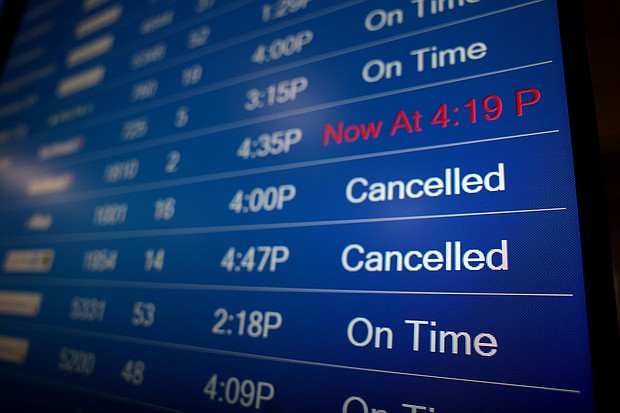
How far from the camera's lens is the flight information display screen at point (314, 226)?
537 mm

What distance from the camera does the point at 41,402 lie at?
3.02 ft

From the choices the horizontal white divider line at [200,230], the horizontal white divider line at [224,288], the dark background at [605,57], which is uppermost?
the dark background at [605,57]

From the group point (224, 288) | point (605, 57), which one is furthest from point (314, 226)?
point (605, 57)

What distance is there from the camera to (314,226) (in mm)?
713

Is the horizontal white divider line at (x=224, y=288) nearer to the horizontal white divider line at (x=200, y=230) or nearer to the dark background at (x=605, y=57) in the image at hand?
the horizontal white divider line at (x=200, y=230)

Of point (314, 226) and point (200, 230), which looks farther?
point (200, 230)

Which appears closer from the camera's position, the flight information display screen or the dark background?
the flight information display screen

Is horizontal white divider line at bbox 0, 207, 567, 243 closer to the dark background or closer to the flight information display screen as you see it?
the flight information display screen

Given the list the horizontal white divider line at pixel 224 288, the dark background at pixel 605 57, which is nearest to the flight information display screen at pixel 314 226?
the horizontal white divider line at pixel 224 288

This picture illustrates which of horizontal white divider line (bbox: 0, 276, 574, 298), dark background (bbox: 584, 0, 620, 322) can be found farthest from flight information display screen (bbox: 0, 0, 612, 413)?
dark background (bbox: 584, 0, 620, 322)

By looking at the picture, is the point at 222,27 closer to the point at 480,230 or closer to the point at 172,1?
the point at 172,1

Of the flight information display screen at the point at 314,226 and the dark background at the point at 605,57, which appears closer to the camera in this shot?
the flight information display screen at the point at 314,226

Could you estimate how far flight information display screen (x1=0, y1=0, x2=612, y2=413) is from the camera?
1.76 ft

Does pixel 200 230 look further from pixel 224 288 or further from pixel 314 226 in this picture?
pixel 314 226
